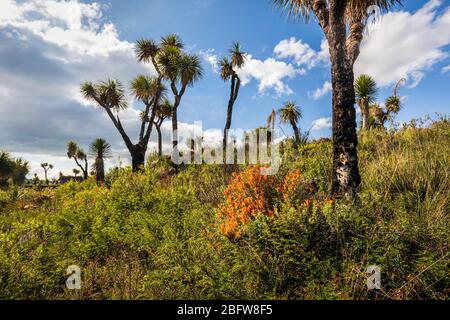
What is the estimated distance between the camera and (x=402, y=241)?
416 centimetres

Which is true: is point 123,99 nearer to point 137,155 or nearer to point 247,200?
point 137,155

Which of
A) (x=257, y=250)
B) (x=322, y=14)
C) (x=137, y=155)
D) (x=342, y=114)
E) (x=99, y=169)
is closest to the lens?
(x=257, y=250)

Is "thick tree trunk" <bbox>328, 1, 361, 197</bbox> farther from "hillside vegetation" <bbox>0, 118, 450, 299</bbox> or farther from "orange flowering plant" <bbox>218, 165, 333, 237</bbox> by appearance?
"orange flowering plant" <bbox>218, 165, 333, 237</bbox>

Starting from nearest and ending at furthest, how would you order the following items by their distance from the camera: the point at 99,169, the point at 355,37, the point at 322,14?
the point at 322,14, the point at 355,37, the point at 99,169

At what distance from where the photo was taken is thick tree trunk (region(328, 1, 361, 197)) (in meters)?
6.46

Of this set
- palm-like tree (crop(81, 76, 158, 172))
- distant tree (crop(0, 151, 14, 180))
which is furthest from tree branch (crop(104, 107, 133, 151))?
distant tree (crop(0, 151, 14, 180))

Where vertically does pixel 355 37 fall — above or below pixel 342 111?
above

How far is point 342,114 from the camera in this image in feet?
22.1

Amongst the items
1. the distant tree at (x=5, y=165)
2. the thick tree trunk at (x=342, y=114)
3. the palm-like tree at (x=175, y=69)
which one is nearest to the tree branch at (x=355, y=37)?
the thick tree trunk at (x=342, y=114)

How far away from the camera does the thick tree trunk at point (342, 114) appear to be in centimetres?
646

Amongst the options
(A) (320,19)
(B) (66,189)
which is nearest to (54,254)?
(A) (320,19)

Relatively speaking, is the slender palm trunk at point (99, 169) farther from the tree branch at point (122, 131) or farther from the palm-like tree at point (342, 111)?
the palm-like tree at point (342, 111)

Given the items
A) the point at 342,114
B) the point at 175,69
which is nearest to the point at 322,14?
the point at 342,114
